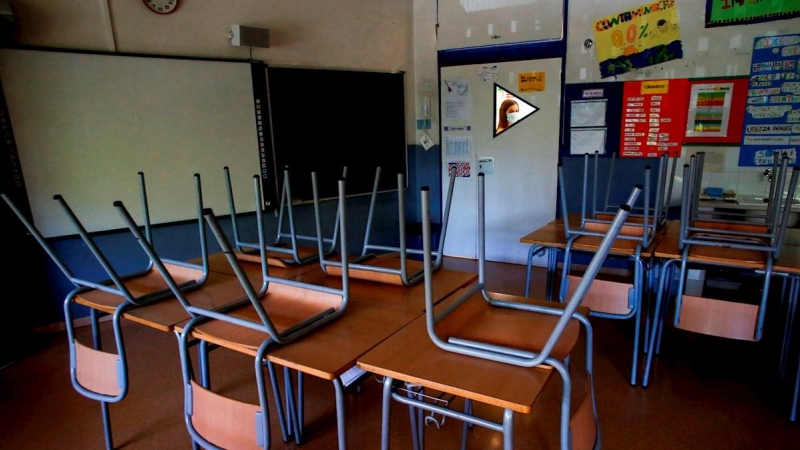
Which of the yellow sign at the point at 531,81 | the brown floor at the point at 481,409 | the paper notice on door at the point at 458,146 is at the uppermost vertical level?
the yellow sign at the point at 531,81

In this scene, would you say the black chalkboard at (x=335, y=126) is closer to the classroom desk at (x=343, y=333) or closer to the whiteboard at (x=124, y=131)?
the whiteboard at (x=124, y=131)

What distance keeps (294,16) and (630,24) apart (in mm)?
2728

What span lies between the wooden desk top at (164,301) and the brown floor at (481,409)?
742mm

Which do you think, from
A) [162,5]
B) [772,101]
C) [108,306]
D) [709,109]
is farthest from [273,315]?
[772,101]

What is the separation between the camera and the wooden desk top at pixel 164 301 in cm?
147

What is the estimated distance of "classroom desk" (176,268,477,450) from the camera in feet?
3.77

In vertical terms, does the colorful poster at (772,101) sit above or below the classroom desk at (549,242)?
above

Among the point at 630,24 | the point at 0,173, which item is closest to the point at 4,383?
the point at 0,173

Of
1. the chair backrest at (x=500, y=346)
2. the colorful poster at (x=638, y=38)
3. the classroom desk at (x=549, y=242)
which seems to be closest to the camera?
the chair backrest at (x=500, y=346)

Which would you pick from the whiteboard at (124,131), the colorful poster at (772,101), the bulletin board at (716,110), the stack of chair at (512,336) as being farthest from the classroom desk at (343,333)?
the colorful poster at (772,101)

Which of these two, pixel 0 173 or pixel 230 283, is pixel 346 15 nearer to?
pixel 0 173

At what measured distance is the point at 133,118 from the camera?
310cm

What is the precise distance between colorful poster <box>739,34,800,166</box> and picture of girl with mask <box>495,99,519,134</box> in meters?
1.74

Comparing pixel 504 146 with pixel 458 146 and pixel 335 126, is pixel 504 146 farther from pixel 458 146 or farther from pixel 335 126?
pixel 335 126
